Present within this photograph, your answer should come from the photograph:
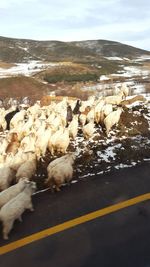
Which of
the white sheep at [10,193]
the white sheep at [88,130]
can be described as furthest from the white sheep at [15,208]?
the white sheep at [88,130]

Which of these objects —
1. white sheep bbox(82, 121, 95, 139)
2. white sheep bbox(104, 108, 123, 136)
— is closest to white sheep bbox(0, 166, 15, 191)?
white sheep bbox(82, 121, 95, 139)

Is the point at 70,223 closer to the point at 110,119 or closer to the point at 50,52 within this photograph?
the point at 110,119

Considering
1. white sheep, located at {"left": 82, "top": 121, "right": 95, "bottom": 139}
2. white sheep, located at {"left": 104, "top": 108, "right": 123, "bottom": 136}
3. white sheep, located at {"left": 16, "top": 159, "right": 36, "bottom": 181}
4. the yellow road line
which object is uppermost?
white sheep, located at {"left": 104, "top": 108, "right": 123, "bottom": 136}

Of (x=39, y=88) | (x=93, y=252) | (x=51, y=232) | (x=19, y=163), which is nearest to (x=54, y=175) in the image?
(x=19, y=163)

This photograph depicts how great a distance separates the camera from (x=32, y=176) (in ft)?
41.3

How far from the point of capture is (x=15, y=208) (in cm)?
984

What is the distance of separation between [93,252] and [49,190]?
135 inches

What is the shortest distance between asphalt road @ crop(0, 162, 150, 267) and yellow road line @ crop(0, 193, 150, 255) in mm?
A: 134

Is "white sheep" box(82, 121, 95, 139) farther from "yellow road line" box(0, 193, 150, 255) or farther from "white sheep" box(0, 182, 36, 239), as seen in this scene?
"white sheep" box(0, 182, 36, 239)

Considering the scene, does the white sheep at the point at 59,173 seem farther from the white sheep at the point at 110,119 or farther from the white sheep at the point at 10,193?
the white sheep at the point at 110,119

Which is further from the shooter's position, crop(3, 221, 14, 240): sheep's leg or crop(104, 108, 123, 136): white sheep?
crop(104, 108, 123, 136): white sheep

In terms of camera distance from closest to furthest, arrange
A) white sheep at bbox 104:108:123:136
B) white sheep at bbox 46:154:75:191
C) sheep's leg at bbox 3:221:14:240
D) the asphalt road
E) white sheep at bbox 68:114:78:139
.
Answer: the asphalt road → sheep's leg at bbox 3:221:14:240 → white sheep at bbox 46:154:75:191 → white sheep at bbox 68:114:78:139 → white sheep at bbox 104:108:123:136

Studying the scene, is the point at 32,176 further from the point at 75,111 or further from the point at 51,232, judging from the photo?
the point at 75,111

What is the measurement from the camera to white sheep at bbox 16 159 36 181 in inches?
484
